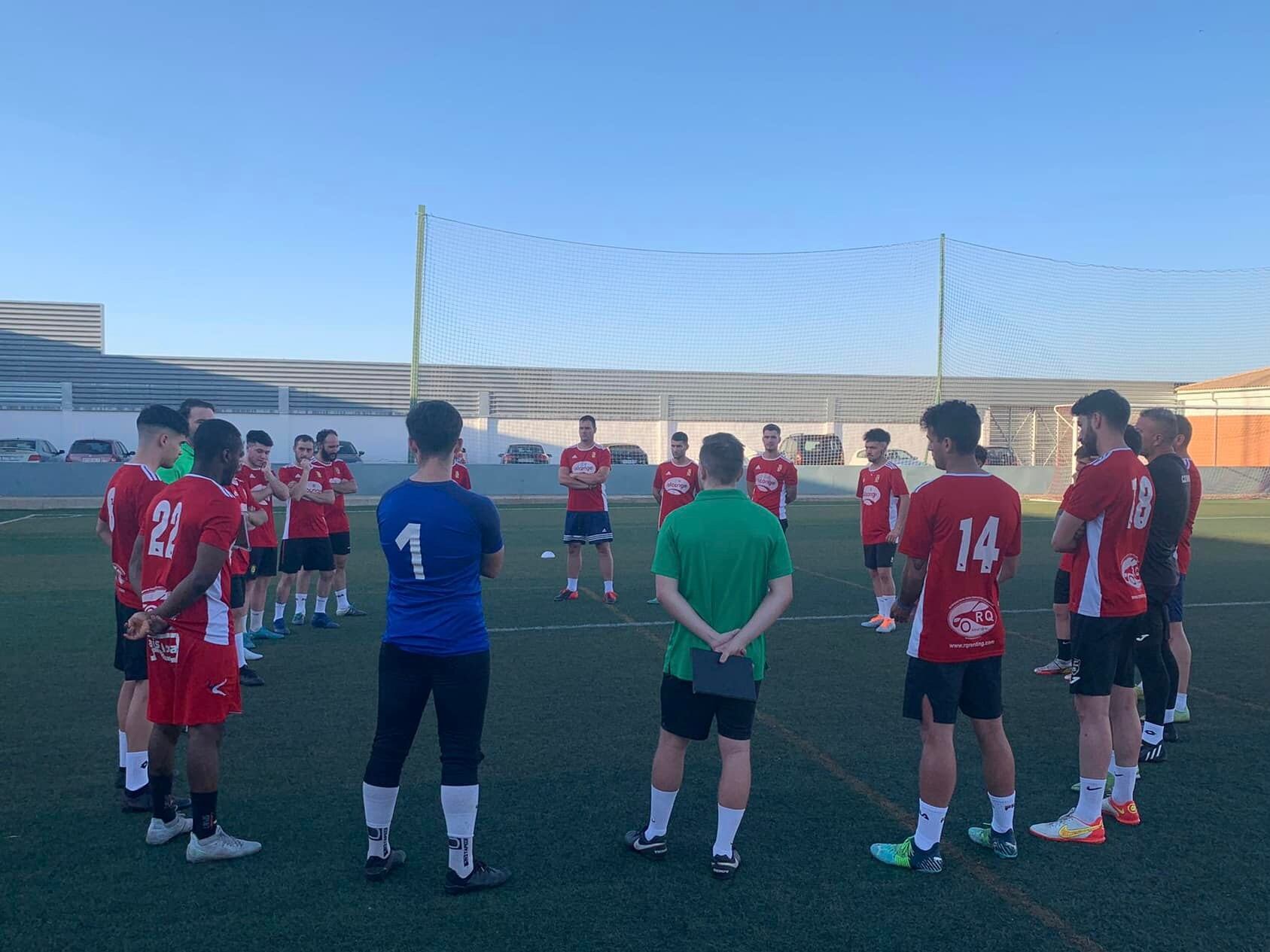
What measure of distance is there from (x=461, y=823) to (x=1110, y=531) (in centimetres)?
337

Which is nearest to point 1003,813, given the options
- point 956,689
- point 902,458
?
point 956,689

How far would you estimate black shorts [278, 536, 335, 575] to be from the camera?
8789mm

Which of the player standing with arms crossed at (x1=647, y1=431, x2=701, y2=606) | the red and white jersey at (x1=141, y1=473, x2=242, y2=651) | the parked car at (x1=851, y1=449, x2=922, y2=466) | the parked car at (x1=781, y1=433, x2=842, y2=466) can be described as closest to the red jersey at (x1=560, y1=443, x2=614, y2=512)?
the player standing with arms crossed at (x1=647, y1=431, x2=701, y2=606)

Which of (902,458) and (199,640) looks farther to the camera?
(902,458)

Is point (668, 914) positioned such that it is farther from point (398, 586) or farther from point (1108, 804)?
point (1108, 804)

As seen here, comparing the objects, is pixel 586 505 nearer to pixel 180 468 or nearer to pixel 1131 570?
pixel 180 468

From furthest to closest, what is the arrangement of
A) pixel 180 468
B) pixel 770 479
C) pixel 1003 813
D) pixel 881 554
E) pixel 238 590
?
pixel 770 479
pixel 881 554
pixel 238 590
pixel 180 468
pixel 1003 813

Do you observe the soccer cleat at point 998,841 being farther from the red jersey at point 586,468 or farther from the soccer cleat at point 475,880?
the red jersey at point 586,468

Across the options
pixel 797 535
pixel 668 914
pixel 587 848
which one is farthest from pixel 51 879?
pixel 797 535

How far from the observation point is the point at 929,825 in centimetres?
388

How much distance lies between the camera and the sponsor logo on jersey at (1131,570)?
170 inches

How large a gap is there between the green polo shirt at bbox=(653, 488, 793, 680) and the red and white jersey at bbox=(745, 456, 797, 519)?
6210 millimetres

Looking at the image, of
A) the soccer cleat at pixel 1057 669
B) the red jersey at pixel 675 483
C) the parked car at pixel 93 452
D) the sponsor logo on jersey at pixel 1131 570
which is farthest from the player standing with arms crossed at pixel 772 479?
the parked car at pixel 93 452

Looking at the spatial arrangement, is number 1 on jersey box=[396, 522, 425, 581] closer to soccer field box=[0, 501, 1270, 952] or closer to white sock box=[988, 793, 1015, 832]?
soccer field box=[0, 501, 1270, 952]
